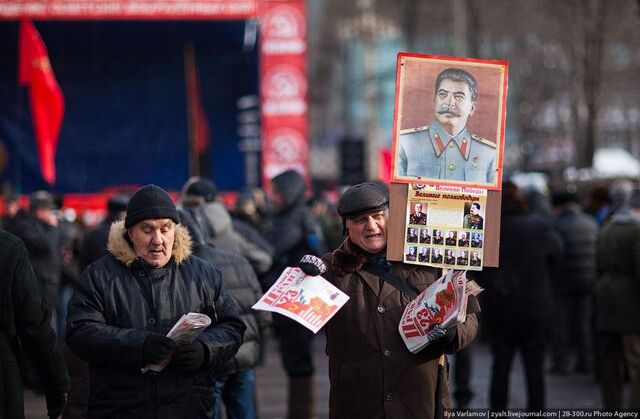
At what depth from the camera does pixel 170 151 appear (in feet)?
66.2

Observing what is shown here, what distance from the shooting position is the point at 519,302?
350 inches

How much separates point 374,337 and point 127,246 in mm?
1182

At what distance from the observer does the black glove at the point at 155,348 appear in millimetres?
4969

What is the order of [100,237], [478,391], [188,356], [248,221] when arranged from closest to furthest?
[188,356] < [100,237] < [478,391] < [248,221]

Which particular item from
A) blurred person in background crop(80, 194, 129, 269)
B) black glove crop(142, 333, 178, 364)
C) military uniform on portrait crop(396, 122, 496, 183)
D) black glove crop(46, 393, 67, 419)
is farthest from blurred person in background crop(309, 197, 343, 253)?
black glove crop(142, 333, 178, 364)

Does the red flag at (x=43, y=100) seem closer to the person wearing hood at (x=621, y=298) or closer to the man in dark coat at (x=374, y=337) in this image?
the person wearing hood at (x=621, y=298)

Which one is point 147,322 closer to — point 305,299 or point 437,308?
point 305,299

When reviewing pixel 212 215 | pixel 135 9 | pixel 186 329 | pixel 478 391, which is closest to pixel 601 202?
pixel 478 391

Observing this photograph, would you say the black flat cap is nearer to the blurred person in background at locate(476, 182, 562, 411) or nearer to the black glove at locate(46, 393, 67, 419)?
the black glove at locate(46, 393, 67, 419)

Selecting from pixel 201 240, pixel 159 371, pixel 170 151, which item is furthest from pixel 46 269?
pixel 170 151

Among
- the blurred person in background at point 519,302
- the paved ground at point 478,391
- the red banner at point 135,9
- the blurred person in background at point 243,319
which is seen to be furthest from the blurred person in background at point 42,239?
the red banner at point 135,9

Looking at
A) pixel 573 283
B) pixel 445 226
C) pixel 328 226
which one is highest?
pixel 445 226

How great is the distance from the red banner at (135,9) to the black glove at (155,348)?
12.0m

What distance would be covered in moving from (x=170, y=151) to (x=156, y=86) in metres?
1.20
